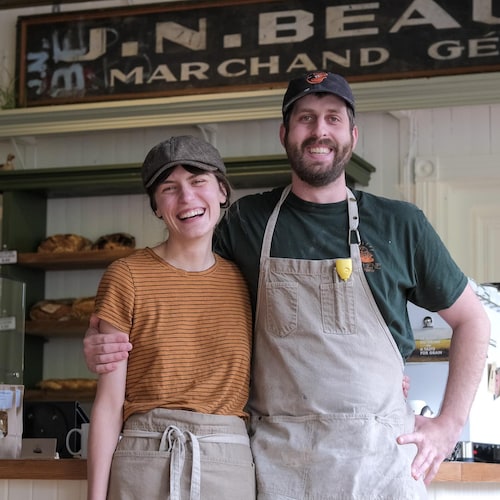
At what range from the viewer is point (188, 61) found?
18.7 feet

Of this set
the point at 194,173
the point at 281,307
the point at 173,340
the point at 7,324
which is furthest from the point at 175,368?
the point at 7,324

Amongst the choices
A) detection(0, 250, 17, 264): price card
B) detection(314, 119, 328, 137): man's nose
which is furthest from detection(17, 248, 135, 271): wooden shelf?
detection(314, 119, 328, 137): man's nose

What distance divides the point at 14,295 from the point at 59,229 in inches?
51.3

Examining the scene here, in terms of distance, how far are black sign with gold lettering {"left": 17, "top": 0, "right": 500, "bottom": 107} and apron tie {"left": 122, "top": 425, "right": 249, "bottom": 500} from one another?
3593mm

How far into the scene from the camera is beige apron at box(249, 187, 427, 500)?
216cm

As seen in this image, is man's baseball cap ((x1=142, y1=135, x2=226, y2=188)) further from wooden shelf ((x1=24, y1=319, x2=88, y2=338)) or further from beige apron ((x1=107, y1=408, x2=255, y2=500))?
wooden shelf ((x1=24, y1=319, x2=88, y2=338))

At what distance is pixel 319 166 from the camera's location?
2312 mm

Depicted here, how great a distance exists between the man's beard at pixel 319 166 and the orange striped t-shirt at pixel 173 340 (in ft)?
1.14

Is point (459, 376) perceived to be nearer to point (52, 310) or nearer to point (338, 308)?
point (338, 308)

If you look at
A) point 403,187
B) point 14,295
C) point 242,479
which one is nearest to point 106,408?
point 242,479

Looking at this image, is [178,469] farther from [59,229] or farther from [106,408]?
[59,229]

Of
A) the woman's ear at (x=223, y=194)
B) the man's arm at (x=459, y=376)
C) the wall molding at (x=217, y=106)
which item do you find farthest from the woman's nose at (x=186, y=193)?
the wall molding at (x=217, y=106)

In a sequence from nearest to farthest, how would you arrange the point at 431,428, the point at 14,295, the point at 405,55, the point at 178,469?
the point at 178,469 → the point at 431,428 → the point at 14,295 → the point at 405,55

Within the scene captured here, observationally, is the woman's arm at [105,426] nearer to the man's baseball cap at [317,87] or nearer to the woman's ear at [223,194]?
the woman's ear at [223,194]
